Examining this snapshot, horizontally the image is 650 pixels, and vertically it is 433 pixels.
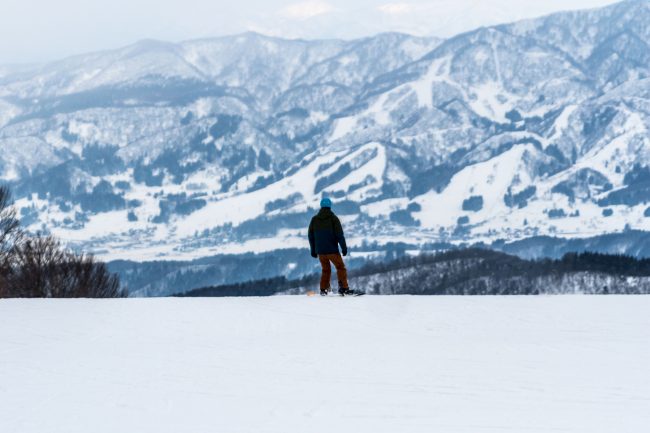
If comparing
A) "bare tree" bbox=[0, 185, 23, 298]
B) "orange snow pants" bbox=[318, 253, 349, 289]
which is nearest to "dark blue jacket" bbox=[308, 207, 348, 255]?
"orange snow pants" bbox=[318, 253, 349, 289]

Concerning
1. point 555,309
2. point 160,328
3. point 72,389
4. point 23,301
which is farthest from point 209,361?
point 23,301

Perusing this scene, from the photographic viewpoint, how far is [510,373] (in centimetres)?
1500

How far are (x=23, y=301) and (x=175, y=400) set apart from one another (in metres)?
14.3

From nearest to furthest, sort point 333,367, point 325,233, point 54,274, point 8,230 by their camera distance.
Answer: point 333,367, point 325,233, point 8,230, point 54,274

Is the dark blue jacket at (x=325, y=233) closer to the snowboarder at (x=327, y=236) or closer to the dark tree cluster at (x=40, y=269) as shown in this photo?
the snowboarder at (x=327, y=236)

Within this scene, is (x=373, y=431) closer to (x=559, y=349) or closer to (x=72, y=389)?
(x=72, y=389)

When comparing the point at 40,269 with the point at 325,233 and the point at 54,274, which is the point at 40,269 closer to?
the point at 54,274

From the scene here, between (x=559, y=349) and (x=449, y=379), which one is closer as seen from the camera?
(x=449, y=379)

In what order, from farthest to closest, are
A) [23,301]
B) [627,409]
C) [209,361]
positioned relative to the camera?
1. [23,301]
2. [209,361]
3. [627,409]

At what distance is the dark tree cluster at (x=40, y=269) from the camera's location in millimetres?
71438

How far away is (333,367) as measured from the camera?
15.7 metres

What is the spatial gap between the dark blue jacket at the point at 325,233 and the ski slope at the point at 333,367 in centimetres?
203

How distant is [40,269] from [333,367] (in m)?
65.4

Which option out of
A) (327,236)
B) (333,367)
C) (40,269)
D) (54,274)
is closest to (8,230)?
(40,269)
